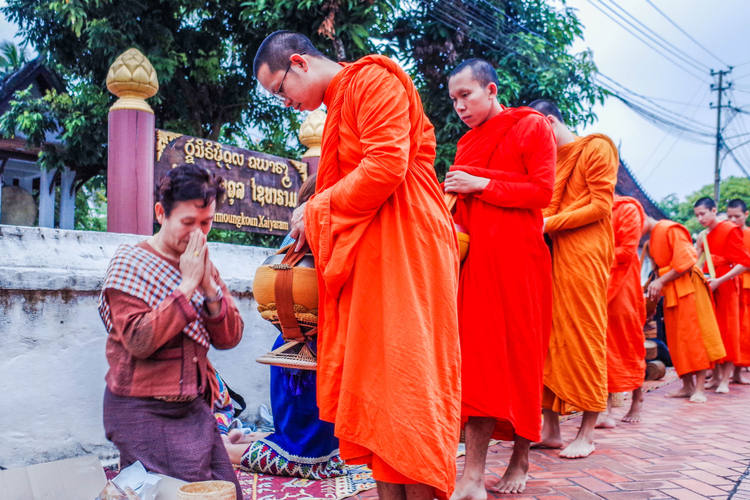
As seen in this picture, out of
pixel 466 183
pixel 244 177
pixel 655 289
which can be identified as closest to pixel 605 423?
pixel 655 289

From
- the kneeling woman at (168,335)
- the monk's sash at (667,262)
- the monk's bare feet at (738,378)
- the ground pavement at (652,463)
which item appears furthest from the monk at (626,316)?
the monk's bare feet at (738,378)

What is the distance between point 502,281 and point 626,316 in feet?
6.54

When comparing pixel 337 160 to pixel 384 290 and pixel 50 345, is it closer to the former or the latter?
pixel 384 290

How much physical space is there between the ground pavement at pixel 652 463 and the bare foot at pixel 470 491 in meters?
0.15

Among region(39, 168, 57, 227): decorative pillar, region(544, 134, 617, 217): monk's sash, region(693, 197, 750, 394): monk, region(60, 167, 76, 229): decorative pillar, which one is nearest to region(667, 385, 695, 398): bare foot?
region(693, 197, 750, 394): monk

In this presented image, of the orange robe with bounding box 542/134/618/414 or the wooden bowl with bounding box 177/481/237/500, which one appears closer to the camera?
the wooden bowl with bounding box 177/481/237/500

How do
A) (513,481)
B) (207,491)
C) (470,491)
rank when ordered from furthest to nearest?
1. (513,481)
2. (470,491)
3. (207,491)

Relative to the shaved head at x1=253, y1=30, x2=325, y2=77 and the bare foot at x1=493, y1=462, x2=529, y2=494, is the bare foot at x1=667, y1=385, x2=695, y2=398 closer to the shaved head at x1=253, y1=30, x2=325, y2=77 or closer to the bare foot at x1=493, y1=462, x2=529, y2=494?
the bare foot at x1=493, y1=462, x2=529, y2=494

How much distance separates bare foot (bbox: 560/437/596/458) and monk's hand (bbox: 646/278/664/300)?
8.24ft

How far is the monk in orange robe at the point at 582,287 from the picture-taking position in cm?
333

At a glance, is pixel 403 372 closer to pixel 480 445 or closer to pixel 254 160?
pixel 480 445

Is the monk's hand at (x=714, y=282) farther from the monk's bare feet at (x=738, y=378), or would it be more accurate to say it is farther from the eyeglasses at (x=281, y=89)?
the eyeglasses at (x=281, y=89)

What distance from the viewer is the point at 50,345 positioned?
Result: 3002mm

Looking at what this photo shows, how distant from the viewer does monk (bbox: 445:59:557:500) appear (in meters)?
2.62
